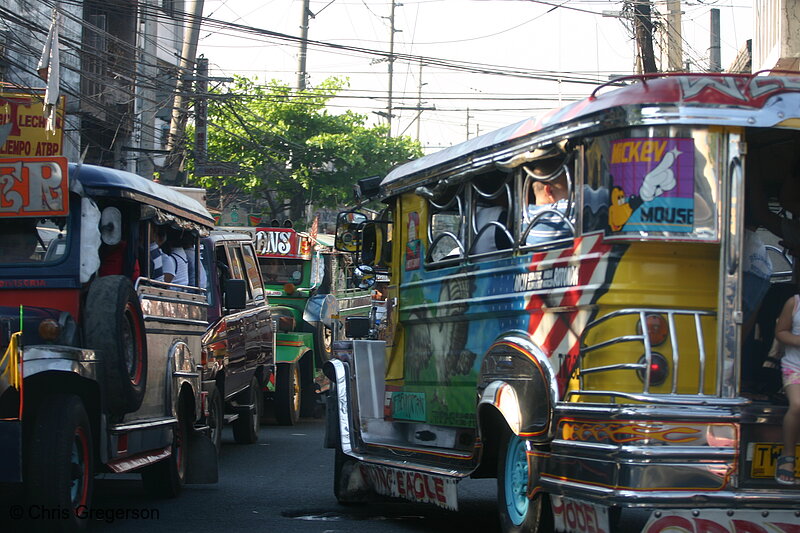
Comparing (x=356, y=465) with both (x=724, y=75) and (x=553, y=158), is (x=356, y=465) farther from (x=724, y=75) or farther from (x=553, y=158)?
(x=724, y=75)

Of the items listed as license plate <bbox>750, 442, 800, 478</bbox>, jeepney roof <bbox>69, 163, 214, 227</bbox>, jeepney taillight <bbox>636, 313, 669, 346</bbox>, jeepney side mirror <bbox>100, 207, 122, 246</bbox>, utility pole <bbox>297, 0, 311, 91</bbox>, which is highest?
utility pole <bbox>297, 0, 311, 91</bbox>

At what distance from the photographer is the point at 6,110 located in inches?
348

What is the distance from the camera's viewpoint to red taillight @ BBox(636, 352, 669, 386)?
5531 mm

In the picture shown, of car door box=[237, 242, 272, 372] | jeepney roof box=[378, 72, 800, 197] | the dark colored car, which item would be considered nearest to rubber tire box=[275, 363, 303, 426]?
the dark colored car

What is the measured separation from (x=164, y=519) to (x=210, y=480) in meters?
1.44

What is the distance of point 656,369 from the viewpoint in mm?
5539

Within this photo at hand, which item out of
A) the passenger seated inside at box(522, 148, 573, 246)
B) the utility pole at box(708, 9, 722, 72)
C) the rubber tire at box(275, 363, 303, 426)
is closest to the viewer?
the passenger seated inside at box(522, 148, 573, 246)

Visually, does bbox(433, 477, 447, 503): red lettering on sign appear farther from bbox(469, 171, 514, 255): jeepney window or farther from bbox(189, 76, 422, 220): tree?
bbox(189, 76, 422, 220): tree

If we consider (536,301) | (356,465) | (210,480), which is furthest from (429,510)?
(536,301)

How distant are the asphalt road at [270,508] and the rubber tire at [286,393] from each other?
3.79m

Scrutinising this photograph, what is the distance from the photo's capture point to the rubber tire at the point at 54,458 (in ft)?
21.1

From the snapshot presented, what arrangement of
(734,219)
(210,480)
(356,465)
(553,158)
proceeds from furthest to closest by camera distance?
(210,480)
(356,465)
(553,158)
(734,219)

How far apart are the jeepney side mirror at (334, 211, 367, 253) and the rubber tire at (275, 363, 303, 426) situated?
5633 mm

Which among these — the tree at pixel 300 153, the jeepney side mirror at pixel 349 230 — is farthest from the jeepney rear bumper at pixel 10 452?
the tree at pixel 300 153
